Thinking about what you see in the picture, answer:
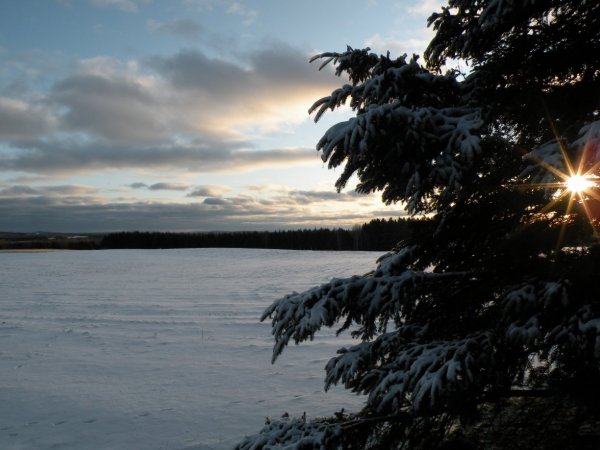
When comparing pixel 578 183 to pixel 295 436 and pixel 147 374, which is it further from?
pixel 147 374

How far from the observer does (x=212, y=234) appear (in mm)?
82812

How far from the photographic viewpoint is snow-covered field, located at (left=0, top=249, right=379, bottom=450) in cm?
548

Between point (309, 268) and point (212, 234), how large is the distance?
2210 inches

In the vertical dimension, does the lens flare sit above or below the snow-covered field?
above

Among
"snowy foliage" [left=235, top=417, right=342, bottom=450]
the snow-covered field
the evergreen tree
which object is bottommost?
the snow-covered field

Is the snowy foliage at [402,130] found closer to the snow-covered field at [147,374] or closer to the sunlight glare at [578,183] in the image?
the sunlight glare at [578,183]

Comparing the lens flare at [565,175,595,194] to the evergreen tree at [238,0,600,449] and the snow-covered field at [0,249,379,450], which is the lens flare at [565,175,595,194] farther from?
the snow-covered field at [0,249,379,450]

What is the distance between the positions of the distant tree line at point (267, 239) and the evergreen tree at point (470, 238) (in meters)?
68.0

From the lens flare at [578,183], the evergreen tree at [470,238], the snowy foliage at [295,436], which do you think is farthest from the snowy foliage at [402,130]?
the snowy foliage at [295,436]

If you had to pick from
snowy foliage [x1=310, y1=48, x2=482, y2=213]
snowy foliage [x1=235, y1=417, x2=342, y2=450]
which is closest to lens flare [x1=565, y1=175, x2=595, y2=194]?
snowy foliage [x1=310, y1=48, x2=482, y2=213]

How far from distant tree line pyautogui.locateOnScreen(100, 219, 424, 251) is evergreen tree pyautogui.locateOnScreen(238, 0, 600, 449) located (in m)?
68.0

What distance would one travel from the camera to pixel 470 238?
11.0ft

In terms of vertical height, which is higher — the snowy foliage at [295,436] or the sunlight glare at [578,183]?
the sunlight glare at [578,183]

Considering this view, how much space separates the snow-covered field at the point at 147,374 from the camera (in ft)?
18.0
